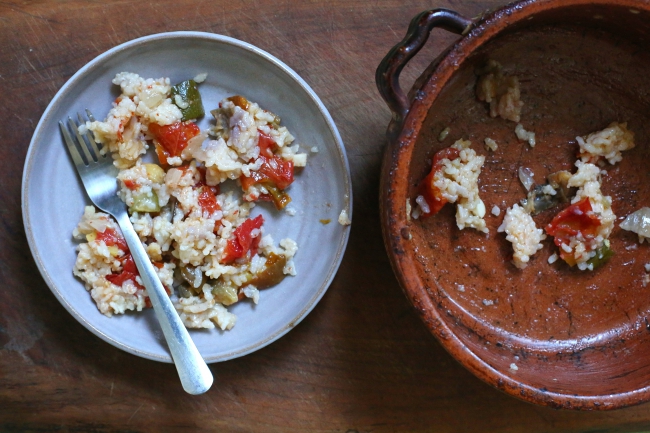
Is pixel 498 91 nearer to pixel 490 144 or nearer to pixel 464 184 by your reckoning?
pixel 490 144

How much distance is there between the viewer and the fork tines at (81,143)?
1.45 metres

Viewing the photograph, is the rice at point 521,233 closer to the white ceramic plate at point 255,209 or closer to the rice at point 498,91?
the rice at point 498,91

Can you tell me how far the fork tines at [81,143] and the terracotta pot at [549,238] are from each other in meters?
0.86

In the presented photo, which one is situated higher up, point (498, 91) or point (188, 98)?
point (188, 98)

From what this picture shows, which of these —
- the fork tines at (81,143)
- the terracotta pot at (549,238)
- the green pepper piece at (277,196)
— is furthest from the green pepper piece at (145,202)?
the terracotta pot at (549,238)

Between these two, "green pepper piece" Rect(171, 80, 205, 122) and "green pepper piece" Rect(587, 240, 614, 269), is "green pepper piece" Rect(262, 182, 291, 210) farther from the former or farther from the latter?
"green pepper piece" Rect(587, 240, 614, 269)

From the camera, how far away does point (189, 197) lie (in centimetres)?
145

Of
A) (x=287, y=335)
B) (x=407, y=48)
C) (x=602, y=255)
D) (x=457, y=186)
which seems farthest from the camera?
(x=287, y=335)

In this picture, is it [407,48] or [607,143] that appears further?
[607,143]

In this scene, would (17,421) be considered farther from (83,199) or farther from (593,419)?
(593,419)

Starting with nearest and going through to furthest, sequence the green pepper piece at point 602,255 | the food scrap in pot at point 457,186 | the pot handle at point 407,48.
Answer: the pot handle at point 407,48
the food scrap in pot at point 457,186
the green pepper piece at point 602,255

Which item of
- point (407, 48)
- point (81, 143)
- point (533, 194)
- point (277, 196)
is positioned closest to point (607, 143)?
point (533, 194)

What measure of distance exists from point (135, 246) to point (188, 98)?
43 centimetres

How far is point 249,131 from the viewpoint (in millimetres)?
1444
